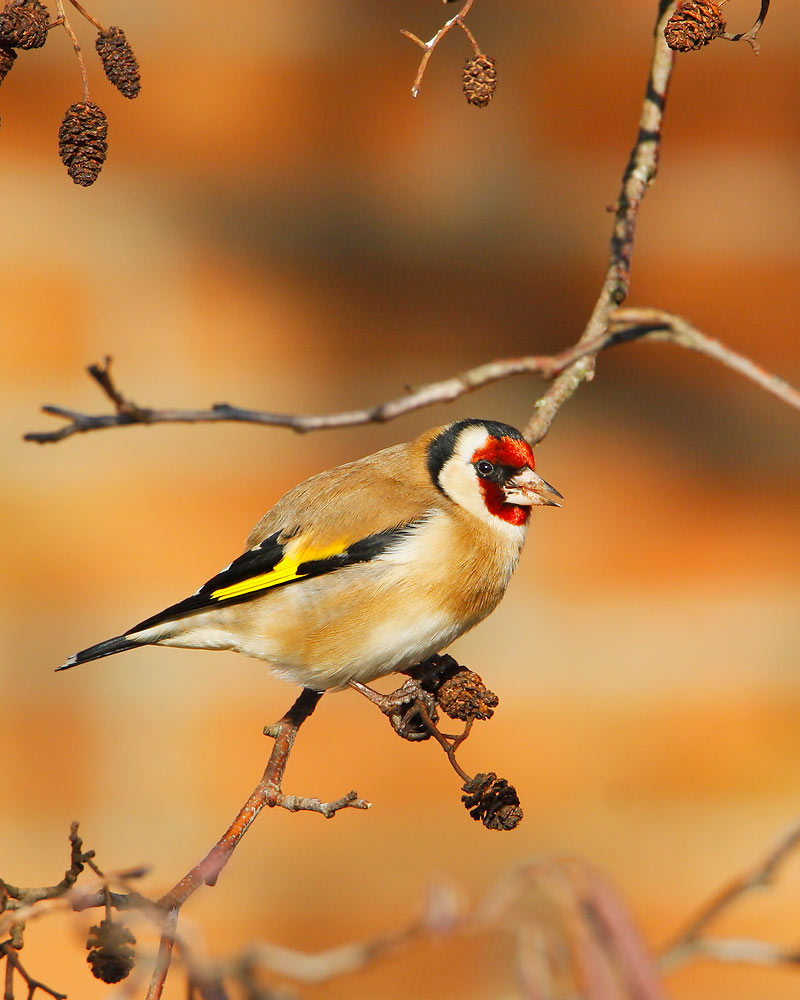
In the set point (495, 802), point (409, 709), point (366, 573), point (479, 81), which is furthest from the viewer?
point (366, 573)

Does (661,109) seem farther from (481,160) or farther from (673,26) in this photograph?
(481,160)

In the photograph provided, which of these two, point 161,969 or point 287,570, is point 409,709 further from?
point 161,969

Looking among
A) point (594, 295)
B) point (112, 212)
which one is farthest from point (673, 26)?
point (112, 212)

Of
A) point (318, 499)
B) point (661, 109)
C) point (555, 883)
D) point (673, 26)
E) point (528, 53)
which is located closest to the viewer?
point (555, 883)

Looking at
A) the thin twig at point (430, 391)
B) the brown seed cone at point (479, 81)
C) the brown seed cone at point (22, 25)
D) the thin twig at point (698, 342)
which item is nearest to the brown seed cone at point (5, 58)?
the brown seed cone at point (22, 25)

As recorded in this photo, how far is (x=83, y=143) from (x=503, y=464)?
0.83 meters

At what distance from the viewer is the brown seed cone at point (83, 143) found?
0.90 meters

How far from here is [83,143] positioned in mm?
915

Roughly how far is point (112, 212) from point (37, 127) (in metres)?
0.20

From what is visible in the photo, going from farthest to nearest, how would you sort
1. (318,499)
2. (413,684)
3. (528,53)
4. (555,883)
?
(528,53) < (318,499) < (413,684) < (555,883)

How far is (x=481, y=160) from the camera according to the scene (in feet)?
7.36

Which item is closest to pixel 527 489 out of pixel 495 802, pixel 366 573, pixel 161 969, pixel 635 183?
pixel 366 573

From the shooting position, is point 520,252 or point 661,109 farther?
point 520,252

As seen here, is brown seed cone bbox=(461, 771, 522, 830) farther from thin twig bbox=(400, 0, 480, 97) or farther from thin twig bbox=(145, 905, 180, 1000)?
thin twig bbox=(400, 0, 480, 97)
